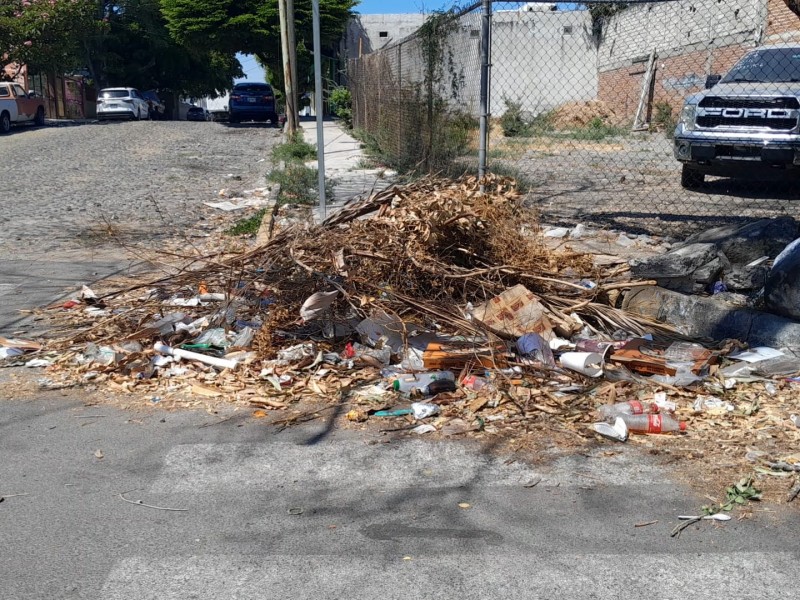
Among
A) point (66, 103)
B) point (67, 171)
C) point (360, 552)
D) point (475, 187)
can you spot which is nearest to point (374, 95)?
point (67, 171)

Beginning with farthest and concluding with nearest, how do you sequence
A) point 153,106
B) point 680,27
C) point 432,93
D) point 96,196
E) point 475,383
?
point 153,106 → point 680,27 → point 96,196 → point 432,93 → point 475,383

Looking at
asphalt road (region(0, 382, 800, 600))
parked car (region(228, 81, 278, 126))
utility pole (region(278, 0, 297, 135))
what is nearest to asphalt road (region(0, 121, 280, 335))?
utility pole (region(278, 0, 297, 135))

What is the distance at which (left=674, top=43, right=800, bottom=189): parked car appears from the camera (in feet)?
32.3

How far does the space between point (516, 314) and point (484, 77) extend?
3.09 metres

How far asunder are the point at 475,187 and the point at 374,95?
13.2m

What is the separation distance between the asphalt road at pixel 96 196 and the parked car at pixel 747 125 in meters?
6.72

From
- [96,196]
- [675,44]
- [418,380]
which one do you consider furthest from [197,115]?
[418,380]

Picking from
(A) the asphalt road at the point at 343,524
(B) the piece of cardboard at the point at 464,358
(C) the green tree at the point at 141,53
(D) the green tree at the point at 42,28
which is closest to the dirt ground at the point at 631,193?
(B) the piece of cardboard at the point at 464,358

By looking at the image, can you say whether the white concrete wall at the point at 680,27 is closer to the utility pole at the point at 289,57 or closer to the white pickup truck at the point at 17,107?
the utility pole at the point at 289,57

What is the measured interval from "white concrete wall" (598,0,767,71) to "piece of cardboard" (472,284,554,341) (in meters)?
14.9

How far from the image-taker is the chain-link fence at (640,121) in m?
9.91

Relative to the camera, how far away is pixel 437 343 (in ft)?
17.5

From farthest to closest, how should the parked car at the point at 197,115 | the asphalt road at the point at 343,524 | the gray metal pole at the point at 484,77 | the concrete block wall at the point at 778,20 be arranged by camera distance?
the parked car at the point at 197,115 < the concrete block wall at the point at 778,20 < the gray metal pole at the point at 484,77 < the asphalt road at the point at 343,524

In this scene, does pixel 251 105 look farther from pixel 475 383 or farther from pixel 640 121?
pixel 475 383
